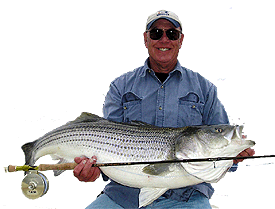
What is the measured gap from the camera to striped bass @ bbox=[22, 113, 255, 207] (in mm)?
2201

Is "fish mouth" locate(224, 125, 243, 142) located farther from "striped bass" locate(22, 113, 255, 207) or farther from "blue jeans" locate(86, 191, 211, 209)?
"blue jeans" locate(86, 191, 211, 209)

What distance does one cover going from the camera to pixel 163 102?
2865 millimetres

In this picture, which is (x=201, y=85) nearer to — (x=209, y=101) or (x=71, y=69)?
(x=209, y=101)

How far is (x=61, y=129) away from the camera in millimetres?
2494

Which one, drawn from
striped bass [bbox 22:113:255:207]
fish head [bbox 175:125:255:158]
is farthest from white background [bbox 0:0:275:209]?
fish head [bbox 175:125:255:158]

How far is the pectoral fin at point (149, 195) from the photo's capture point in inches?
91.8

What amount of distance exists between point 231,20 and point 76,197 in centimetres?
602

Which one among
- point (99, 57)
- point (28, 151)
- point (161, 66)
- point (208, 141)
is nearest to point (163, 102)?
point (161, 66)

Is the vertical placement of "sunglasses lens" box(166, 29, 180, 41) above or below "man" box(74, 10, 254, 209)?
above

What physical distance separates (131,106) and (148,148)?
80 cm

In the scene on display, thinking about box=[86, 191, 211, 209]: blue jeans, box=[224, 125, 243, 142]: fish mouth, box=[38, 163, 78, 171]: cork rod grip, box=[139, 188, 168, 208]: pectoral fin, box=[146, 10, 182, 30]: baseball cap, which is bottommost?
box=[86, 191, 211, 209]: blue jeans

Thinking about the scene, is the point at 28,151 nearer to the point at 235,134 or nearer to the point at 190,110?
the point at 190,110

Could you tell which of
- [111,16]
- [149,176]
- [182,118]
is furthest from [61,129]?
[111,16]

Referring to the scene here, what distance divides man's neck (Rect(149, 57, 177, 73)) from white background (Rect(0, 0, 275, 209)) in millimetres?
2173
